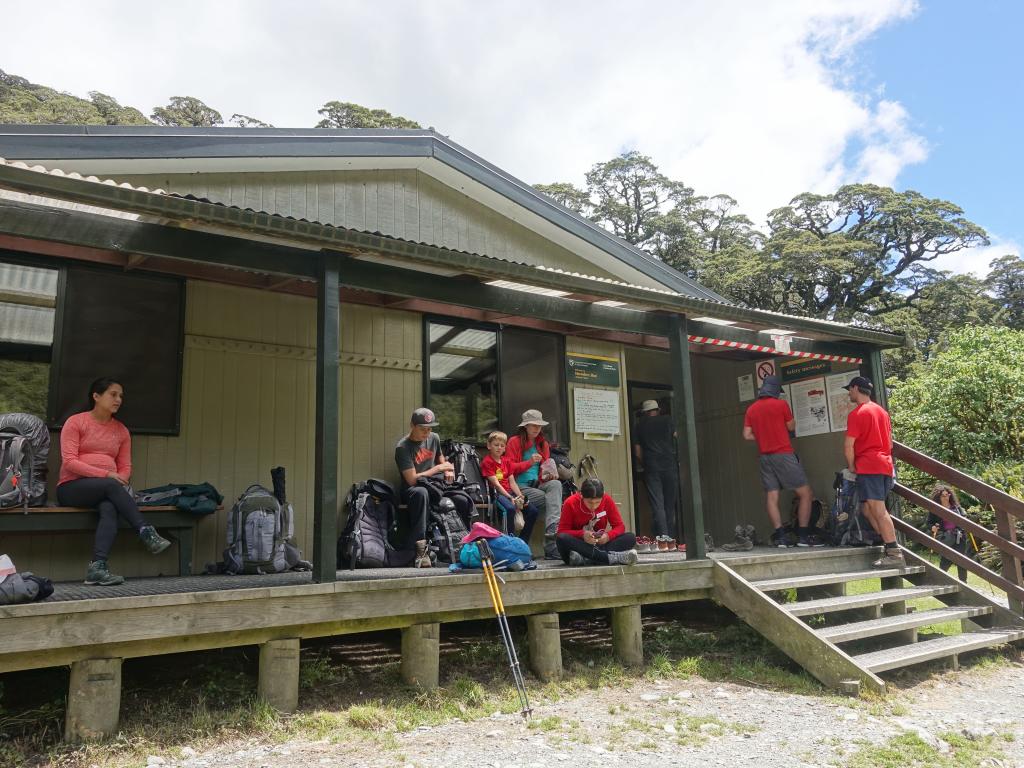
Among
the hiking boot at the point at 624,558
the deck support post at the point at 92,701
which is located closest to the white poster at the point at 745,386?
the hiking boot at the point at 624,558

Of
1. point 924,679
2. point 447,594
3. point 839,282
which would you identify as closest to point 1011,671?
point 924,679

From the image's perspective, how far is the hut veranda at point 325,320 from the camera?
479cm

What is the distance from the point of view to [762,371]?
9305mm

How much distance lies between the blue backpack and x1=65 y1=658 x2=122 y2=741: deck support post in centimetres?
224

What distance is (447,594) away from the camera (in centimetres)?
508

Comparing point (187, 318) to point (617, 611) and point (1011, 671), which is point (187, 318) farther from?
point (1011, 671)

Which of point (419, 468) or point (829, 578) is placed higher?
point (419, 468)

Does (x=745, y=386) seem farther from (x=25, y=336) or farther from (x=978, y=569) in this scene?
→ (x=25, y=336)

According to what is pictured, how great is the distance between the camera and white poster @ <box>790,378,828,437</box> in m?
8.73

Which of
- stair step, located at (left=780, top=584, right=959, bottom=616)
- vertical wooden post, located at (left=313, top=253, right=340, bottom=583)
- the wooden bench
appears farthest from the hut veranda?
stair step, located at (left=780, top=584, right=959, bottom=616)

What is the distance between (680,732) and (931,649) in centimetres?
274

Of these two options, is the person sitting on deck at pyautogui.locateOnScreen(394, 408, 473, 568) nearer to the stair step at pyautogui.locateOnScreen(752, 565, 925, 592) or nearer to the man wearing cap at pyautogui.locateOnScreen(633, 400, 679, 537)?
the stair step at pyautogui.locateOnScreen(752, 565, 925, 592)

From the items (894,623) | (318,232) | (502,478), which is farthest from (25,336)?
(894,623)

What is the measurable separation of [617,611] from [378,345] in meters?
3.06
